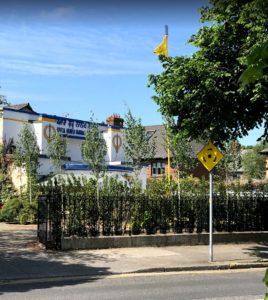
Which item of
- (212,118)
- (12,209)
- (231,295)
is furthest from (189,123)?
(12,209)

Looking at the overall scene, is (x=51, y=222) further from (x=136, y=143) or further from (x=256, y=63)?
(x=256, y=63)

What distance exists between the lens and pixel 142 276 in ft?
34.8

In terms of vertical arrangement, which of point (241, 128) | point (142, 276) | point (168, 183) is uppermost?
point (241, 128)

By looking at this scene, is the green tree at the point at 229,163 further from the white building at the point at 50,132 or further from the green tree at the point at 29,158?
the green tree at the point at 29,158

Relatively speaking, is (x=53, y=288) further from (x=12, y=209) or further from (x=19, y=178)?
(x=19, y=178)

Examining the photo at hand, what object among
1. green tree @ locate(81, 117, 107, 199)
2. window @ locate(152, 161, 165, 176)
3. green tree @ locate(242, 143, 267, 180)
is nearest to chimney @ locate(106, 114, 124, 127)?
window @ locate(152, 161, 165, 176)

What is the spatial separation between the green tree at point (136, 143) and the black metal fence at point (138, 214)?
3307 millimetres

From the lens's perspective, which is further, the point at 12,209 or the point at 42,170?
the point at 42,170

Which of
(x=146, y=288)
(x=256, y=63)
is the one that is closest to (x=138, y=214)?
(x=146, y=288)

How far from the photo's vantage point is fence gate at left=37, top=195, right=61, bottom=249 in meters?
13.6

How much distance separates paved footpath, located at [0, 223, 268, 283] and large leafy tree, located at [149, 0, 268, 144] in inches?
133

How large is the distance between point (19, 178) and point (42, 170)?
1940 millimetres

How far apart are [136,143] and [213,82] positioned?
6569mm

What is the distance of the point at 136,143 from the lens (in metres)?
19.0
